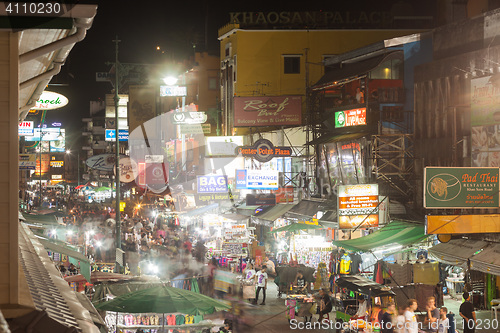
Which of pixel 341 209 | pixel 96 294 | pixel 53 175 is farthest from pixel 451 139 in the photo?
pixel 53 175

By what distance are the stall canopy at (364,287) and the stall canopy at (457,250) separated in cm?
304

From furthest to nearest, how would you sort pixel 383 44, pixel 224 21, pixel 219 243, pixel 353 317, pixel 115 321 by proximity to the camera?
1. pixel 224 21
2. pixel 219 243
3. pixel 383 44
4. pixel 353 317
5. pixel 115 321

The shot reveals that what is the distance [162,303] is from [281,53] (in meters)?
36.1

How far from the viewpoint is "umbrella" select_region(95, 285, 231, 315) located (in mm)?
13242

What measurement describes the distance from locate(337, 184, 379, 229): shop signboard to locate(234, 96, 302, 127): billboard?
503 inches

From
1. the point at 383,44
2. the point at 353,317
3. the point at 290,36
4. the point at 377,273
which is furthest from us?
the point at 290,36

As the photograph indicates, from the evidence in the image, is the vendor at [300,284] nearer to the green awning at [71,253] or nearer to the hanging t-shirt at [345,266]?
the hanging t-shirt at [345,266]

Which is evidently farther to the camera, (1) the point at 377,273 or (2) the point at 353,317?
(1) the point at 377,273

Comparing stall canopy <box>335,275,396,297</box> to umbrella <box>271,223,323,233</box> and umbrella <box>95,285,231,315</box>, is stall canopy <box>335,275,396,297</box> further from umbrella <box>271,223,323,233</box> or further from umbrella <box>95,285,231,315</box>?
umbrella <box>271,223,323,233</box>

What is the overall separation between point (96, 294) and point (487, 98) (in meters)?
13.2

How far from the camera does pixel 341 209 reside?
22.6m

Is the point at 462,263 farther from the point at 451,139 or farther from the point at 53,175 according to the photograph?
the point at 53,175

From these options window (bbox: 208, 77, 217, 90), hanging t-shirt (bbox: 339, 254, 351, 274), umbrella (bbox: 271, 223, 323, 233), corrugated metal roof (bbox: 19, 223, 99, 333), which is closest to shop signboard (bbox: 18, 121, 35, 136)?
umbrella (bbox: 271, 223, 323, 233)

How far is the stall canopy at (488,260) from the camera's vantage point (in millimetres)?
17625
